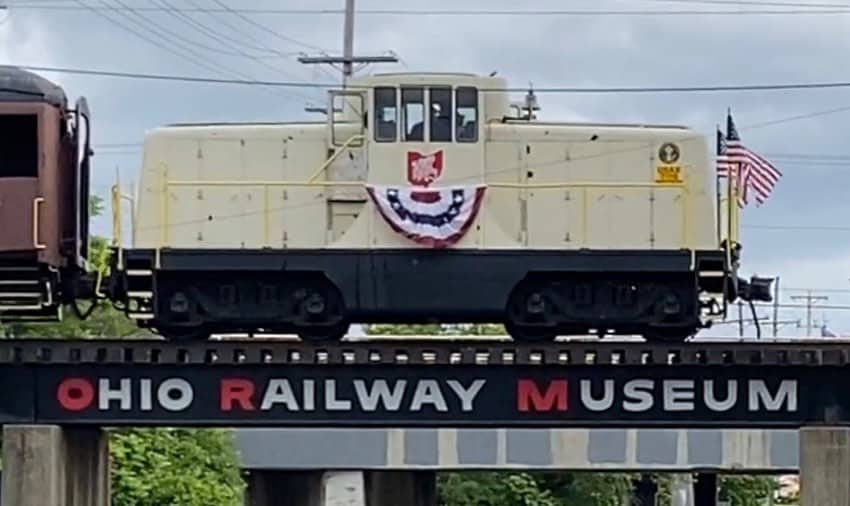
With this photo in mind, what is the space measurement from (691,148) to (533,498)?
2553 centimetres

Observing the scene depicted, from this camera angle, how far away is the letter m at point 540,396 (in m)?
22.2

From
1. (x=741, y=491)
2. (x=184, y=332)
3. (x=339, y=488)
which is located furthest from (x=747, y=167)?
A: (x=741, y=491)

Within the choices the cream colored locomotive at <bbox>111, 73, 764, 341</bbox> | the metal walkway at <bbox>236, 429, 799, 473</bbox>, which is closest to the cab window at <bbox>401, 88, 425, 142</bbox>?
the cream colored locomotive at <bbox>111, 73, 764, 341</bbox>

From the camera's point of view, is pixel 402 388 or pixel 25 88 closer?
pixel 402 388

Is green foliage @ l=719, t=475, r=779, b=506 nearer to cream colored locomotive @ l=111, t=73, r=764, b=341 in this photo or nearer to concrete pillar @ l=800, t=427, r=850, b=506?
cream colored locomotive @ l=111, t=73, r=764, b=341

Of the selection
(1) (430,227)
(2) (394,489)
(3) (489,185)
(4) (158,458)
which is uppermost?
(3) (489,185)

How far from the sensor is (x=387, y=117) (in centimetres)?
2366

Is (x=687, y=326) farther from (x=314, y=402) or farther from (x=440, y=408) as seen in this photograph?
(x=314, y=402)

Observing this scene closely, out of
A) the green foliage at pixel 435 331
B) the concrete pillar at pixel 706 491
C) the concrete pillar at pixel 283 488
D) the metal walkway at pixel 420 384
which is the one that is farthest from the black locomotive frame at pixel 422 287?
the concrete pillar at pixel 706 491

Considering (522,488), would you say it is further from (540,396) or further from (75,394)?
(75,394)

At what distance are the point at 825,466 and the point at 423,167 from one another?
A: 639 centimetres

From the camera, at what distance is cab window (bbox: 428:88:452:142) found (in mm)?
23578

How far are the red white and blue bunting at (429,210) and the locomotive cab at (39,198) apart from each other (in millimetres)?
3947

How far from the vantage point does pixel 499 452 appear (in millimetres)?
37250
